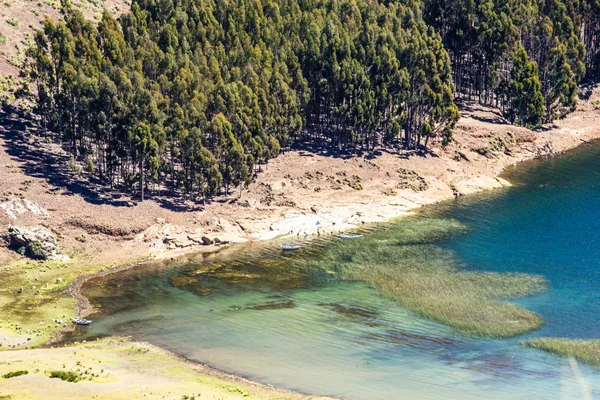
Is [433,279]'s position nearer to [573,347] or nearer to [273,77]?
[573,347]

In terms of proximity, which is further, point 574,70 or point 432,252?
point 574,70

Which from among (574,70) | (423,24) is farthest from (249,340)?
(574,70)

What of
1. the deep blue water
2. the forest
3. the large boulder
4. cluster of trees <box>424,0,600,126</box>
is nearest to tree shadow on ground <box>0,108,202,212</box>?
the forest

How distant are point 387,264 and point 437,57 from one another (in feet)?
195

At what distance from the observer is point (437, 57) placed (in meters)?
142

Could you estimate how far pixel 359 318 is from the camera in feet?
259

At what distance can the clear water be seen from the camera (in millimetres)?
64312

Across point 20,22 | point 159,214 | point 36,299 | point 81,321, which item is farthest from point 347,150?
point 20,22

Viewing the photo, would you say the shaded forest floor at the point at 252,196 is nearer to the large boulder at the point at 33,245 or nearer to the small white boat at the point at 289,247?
the large boulder at the point at 33,245

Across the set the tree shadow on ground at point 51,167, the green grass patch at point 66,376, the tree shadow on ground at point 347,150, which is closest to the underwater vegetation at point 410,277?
the tree shadow on ground at point 51,167

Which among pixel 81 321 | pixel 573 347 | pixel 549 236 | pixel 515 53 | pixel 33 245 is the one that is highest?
pixel 515 53

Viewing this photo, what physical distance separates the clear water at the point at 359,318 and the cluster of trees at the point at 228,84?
19767 mm

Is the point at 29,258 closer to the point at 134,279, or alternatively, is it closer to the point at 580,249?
the point at 134,279

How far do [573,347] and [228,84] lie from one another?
6795 cm
